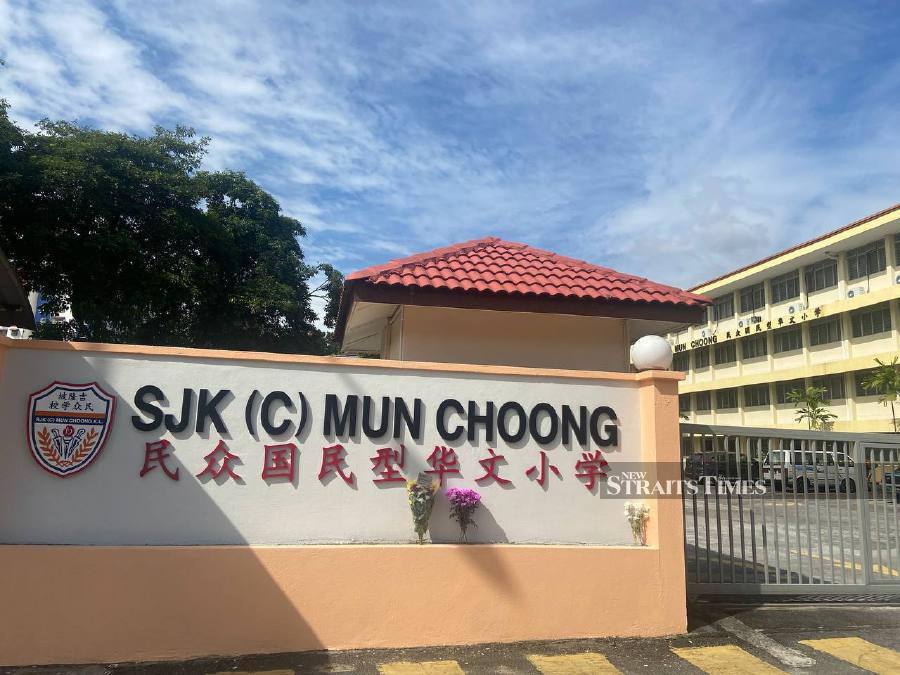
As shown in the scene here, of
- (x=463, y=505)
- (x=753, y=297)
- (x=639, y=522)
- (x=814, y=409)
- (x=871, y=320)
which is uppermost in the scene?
(x=753, y=297)

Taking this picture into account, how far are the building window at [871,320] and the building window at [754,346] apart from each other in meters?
6.56

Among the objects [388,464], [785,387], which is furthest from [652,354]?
[785,387]

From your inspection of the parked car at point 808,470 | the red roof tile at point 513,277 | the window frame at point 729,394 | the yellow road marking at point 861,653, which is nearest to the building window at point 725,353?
the window frame at point 729,394

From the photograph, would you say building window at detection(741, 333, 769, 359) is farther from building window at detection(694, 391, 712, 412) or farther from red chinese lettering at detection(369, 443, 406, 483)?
red chinese lettering at detection(369, 443, 406, 483)

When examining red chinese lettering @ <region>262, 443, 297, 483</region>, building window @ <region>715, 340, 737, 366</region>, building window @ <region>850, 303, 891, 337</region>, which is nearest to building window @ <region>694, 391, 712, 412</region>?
building window @ <region>715, 340, 737, 366</region>

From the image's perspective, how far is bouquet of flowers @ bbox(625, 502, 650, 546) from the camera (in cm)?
620

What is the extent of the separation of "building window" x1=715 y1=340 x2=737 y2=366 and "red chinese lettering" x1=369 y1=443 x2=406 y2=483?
39.3 metres

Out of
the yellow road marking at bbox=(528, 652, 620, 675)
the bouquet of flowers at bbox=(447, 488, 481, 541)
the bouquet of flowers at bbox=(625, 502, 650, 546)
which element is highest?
the bouquet of flowers at bbox=(447, 488, 481, 541)

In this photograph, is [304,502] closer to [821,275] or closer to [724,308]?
[821,275]

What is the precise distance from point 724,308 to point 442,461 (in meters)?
40.6

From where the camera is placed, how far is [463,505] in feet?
19.0

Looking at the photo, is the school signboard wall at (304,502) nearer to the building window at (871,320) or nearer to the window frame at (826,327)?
the building window at (871,320)

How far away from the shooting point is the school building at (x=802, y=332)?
29.5 m

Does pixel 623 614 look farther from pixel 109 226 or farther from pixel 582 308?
pixel 109 226
